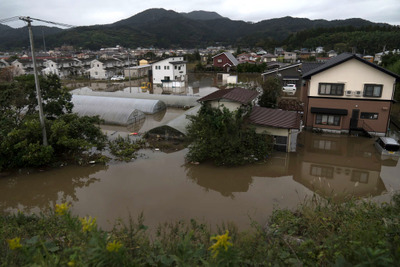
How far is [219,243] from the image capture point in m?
2.92

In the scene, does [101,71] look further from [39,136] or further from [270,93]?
[39,136]

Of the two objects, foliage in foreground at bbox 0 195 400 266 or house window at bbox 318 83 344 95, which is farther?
house window at bbox 318 83 344 95

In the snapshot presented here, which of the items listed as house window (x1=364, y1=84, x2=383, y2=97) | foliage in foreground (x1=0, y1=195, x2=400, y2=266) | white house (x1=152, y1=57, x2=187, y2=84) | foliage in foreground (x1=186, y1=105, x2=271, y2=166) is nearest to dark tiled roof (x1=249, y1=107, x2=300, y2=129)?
foliage in foreground (x1=186, y1=105, x2=271, y2=166)

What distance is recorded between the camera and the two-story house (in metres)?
14.7

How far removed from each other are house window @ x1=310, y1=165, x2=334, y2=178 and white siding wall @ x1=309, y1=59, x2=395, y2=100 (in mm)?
6018

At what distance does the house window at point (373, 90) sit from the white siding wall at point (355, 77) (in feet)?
0.55

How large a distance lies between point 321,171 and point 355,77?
23.0 feet

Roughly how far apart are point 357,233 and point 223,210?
4.46 meters

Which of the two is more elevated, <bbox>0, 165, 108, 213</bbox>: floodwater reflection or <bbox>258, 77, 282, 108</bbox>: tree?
<bbox>258, 77, 282, 108</bbox>: tree

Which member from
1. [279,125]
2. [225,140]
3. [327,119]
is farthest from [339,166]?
[225,140]

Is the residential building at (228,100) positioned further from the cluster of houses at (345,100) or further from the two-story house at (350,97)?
the two-story house at (350,97)

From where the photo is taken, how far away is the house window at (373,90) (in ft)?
48.2

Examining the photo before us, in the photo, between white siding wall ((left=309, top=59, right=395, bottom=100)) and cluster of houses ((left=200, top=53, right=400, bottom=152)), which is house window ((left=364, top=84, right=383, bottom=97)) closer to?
cluster of houses ((left=200, top=53, right=400, bottom=152))

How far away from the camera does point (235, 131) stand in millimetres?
12102
